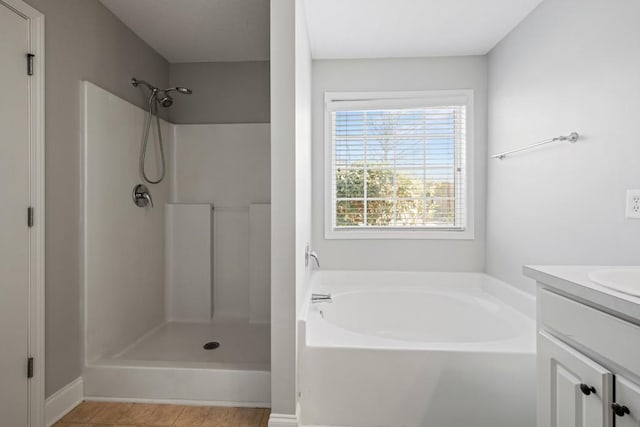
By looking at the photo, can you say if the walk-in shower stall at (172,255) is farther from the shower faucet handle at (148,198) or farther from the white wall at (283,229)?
the white wall at (283,229)

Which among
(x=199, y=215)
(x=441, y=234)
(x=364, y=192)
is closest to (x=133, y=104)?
(x=199, y=215)

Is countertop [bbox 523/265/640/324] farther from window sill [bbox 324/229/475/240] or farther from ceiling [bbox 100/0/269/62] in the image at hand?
ceiling [bbox 100/0/269/62]

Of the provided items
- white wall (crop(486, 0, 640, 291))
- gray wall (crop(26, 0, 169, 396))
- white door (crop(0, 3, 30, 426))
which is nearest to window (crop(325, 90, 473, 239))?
white wall (crop(486, 0, 640, 291))

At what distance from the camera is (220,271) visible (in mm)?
3131

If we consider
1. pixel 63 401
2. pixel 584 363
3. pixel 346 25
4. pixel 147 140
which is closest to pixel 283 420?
pixel 63 401

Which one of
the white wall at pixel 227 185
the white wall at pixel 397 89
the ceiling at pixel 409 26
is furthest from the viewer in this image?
the white wall at pixel 227 185

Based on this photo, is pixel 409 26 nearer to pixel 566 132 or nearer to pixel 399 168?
pixel 399 168

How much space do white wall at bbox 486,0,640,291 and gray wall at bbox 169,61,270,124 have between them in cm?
187

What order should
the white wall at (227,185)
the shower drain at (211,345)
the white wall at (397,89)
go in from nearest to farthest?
1. the shower drain at (211,345)
2. the white wall at (397,89)
3. the white wall at (227,185)

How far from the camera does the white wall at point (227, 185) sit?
311cm

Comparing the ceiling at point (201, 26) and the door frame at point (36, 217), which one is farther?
the ceiling at point (201, 26)

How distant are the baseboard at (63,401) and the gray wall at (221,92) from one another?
2.13 metres

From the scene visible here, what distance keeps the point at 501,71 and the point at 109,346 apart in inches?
126

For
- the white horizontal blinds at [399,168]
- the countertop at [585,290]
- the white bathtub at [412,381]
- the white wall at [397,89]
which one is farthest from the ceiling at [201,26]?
the countertop at [585,290]
